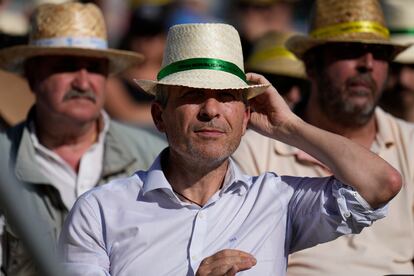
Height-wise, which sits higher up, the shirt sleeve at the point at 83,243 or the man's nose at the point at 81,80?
the shirt sleeve at the point at 83,243

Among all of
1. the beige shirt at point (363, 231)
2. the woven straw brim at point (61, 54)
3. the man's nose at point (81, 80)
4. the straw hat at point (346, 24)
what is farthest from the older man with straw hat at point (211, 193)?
the woven straw brim at point (61, 54)

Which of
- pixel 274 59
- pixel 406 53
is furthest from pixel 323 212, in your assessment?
pixel 406 53

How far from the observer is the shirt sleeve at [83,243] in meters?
4.29

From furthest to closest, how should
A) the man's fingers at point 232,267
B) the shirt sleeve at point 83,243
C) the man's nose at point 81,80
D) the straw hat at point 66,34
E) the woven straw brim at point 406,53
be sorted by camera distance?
1. the woven straw brim at point 406,53
2. the straw hat at point 66,34
3. the man's nose at point 81,80
4. the shirt sleeve at point 83,243
5. the man's fingers at point 232,267

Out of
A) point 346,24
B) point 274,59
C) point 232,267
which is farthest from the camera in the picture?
point 274,59

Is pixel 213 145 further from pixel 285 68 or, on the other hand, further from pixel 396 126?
pixel 285 68

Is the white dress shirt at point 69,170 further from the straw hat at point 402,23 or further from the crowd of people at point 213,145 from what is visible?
the straw hat at point 402,23

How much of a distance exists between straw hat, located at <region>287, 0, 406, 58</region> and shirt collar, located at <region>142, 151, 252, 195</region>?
2.04 m

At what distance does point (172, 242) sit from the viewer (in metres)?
4.36

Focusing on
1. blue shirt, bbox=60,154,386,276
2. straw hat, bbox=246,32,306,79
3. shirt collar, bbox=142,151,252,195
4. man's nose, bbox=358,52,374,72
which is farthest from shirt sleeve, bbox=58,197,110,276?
straw hat, bbox=246,32,306,79

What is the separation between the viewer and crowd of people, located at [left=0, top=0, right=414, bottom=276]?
172 inches

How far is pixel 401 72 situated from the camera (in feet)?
27.1

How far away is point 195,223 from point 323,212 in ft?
1.56

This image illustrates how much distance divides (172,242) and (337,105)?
2229 millimetres
